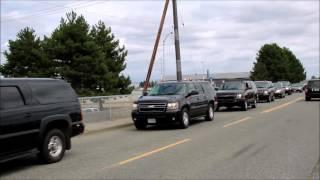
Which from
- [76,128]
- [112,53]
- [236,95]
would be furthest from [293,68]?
[76,128]

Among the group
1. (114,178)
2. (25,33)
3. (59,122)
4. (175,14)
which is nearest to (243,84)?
(175,14)

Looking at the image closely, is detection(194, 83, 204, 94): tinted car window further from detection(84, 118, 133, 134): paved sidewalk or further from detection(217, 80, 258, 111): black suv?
detection(217, 80, 258, 111): black suv

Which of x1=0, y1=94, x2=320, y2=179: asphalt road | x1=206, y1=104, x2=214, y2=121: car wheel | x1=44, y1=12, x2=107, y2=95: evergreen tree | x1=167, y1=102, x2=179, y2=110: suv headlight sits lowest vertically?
x1=0, y1=94, x2=320, y2=179: asphalt road

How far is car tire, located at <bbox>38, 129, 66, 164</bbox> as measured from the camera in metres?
11.1

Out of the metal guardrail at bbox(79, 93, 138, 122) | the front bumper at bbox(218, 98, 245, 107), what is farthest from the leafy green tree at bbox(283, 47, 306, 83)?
the metal guardrail at bbox(79, 93, 138, 122)

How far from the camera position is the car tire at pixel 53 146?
36.5 feet

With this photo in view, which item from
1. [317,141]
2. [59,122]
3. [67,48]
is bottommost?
[317,141]

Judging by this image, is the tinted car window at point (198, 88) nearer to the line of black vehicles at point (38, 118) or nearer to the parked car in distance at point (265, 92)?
the line of black vehicles at point (38, 118)

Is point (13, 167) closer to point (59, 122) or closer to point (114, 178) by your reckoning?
point (59, 122)

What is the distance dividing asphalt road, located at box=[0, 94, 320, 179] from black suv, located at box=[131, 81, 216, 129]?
116 cm

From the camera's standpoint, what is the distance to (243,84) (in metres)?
31.6

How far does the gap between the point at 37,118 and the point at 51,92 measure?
97 centimetres

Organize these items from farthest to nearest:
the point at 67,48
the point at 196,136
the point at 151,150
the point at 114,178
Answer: the point at 67,48
the point at 196,136
the point at 151,150
the point at 114,178

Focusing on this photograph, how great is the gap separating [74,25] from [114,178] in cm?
3561
